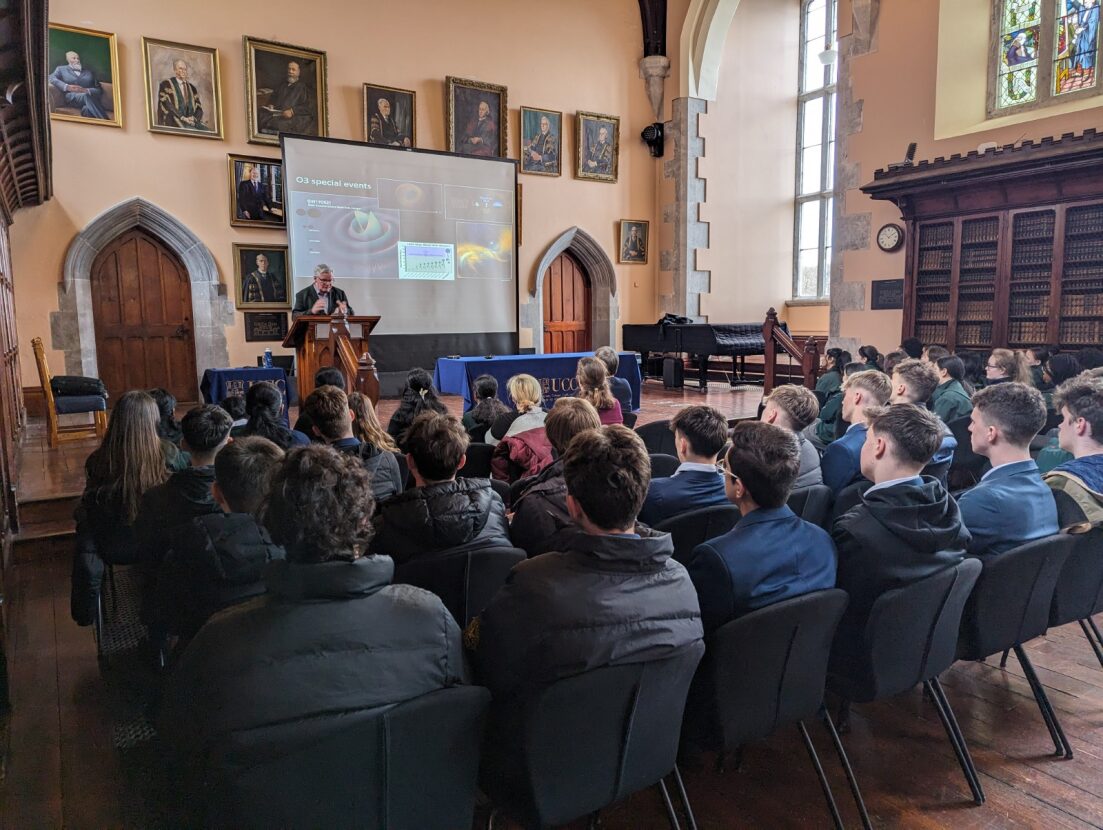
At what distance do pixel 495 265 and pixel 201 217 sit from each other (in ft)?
12.8

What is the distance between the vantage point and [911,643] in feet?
6.36

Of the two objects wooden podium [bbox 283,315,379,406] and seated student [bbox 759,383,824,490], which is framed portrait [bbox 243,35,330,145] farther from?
seated student [bbox 759,383,824,490]

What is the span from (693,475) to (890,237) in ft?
25.4

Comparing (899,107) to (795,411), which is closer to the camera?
(795,411)

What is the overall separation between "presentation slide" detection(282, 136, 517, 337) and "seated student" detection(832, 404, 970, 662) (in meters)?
8.36

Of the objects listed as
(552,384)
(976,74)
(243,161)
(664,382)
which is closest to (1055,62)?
(976,74)

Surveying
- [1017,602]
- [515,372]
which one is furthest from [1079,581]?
[515,372]

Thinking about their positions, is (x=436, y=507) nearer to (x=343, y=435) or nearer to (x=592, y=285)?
(x=343, y=435)

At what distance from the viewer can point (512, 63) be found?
34.9 feet

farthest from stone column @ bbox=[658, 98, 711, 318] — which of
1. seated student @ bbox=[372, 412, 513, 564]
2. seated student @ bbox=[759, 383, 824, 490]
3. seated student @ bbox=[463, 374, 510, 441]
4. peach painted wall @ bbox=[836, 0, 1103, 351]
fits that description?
seated student @ bbox=[372, 412, 513, 564]

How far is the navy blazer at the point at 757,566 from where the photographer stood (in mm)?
1729

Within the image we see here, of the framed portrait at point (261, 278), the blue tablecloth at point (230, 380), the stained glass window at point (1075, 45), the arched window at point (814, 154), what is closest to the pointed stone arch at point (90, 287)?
the framed portrait at point (261, 278)

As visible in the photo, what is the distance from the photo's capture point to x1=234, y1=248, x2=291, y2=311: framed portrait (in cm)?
895

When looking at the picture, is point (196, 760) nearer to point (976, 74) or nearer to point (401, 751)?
point (401, 751)
